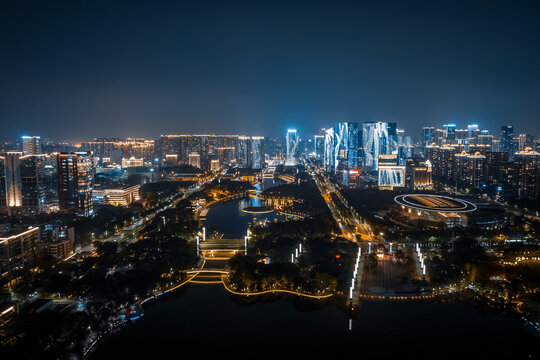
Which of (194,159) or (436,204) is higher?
(194,159)

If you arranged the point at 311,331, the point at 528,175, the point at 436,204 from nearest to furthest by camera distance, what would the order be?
1. the point at 311,331
2. the point at 436,204
3. the point at 528,175

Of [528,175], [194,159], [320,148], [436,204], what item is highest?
[320,148]

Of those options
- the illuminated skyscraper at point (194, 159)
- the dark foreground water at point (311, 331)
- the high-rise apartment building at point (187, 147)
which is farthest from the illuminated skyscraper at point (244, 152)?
the dark foreground water at point (311, 331)

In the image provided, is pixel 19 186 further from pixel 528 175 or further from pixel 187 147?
pixel 187 147

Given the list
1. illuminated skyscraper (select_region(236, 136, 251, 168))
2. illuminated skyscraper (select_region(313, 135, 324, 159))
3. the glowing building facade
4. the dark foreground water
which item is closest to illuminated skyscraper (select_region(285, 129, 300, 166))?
illuminated skyscraper (select_region(236, 136, 251, 168))

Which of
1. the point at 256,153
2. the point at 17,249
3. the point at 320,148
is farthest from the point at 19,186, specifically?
the point at 320,148

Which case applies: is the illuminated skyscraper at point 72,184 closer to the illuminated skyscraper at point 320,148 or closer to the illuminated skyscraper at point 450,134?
the illuminated skyscraper at point 450,134

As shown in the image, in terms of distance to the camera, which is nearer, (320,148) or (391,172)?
(391,172)
